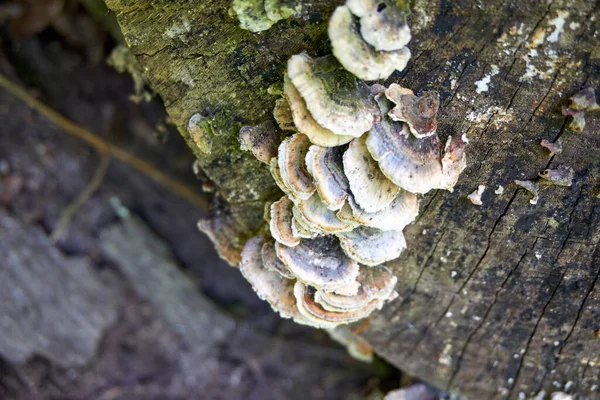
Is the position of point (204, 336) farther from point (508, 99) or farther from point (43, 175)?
point (508, 99)

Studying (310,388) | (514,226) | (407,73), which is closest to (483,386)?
(514,226)

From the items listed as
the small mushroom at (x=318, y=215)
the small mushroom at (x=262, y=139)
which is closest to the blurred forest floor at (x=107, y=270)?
the small mushroom at (x=262, y=139)

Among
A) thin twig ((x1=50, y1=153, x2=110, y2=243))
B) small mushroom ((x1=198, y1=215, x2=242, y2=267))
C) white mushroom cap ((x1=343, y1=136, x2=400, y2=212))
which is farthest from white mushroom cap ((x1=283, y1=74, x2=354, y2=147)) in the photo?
thin twig ((x1=50, y1=153, x2=110, y2=243))

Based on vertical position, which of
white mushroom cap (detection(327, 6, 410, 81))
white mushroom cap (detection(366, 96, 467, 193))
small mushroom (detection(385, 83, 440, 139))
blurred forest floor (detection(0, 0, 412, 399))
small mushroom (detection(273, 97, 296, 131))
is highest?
white mushroom cap (detection(327, 6, 410, 81))

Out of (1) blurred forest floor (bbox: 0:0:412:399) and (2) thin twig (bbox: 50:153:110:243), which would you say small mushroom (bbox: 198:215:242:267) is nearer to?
(1) blurred forest floor (bbox: 0:0:412:399)

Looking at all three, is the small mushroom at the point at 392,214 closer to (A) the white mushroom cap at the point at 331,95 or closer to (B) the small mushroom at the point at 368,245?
(B) the small mushroom at the point at 368,245
